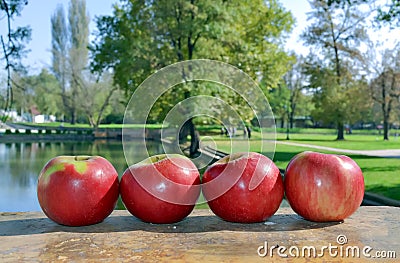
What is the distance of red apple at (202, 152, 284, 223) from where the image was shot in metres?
3.02

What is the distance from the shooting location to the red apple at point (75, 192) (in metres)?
2.89

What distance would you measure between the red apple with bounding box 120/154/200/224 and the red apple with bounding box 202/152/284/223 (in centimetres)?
13

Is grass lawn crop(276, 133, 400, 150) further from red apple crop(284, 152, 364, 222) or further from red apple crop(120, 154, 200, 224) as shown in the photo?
red apple crop(120, 154, 200, 224)

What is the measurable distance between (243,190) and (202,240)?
0.65 meters

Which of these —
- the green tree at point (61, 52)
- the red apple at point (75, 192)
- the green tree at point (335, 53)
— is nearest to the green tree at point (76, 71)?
the green tree at point (61, 52)

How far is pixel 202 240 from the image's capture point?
8.12ft

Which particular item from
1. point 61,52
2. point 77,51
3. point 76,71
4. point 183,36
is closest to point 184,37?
point 183,36

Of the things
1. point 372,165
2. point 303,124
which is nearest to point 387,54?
point 372,165

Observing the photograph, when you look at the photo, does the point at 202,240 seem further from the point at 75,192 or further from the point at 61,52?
the point at 61,52

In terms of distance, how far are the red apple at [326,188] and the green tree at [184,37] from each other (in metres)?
16.5

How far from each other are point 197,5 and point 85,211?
20085mm

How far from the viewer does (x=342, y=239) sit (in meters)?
2.50

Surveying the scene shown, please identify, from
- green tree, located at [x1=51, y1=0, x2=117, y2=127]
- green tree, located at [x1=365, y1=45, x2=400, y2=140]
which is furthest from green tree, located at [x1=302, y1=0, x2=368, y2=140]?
green tree, located at [x1=51, y1=0, x2=117, y2=127]

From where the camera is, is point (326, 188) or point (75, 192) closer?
point (75, 192)
